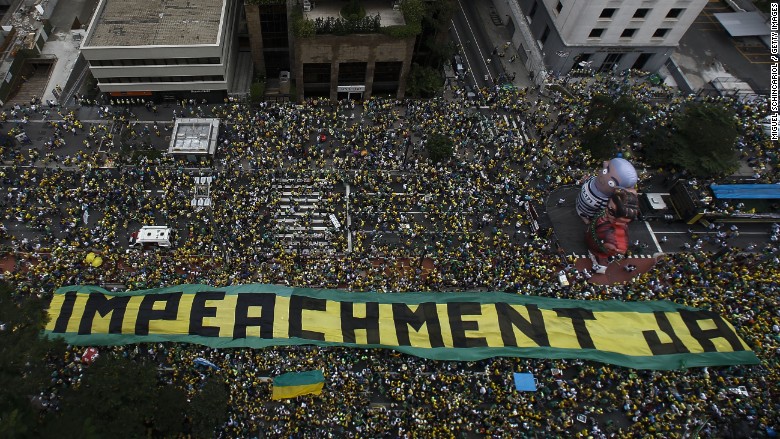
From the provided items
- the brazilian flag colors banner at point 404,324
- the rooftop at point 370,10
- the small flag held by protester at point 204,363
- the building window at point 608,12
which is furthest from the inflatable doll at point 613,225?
the small flag held by protester at point 204,363

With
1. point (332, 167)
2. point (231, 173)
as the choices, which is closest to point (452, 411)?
point (332, 167)

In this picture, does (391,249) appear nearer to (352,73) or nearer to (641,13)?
(352,73)

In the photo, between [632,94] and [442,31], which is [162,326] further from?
[632,94]

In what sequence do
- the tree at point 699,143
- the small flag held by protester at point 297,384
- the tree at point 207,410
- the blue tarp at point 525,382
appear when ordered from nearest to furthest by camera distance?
the tree at point 207,410, the small flag held by protester at point 297,384, the blue tarp at point 525,382, the tree at point 699,143

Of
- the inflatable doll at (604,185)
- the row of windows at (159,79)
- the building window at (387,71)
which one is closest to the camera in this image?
the inflatable doll at (604,185)

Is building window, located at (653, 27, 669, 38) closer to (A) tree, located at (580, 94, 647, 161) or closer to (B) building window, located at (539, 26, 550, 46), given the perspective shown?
(B) building window, located at (539, 26, 550, 46)

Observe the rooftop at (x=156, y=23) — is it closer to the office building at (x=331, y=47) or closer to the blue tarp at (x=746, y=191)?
the office building at (x=331, y=47)

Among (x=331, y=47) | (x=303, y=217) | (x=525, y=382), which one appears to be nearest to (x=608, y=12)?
(x=331, y=47)
